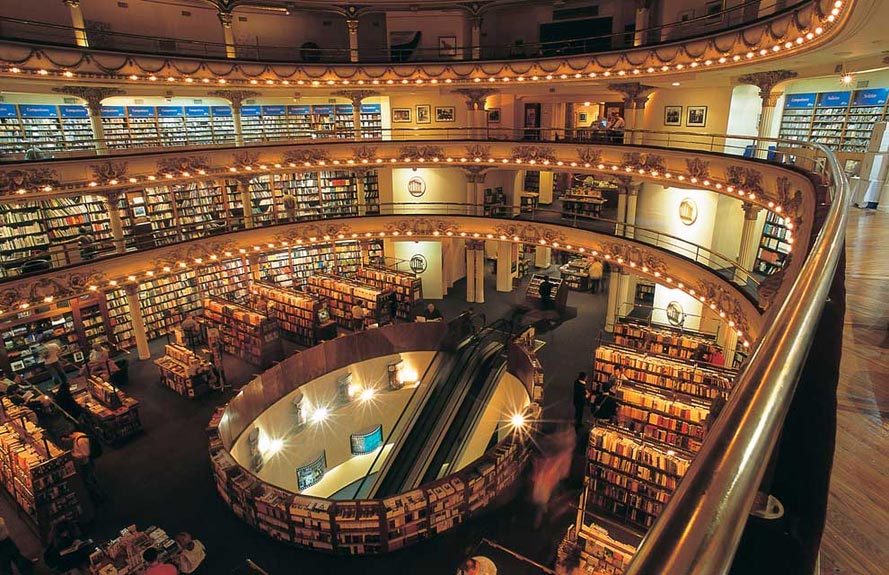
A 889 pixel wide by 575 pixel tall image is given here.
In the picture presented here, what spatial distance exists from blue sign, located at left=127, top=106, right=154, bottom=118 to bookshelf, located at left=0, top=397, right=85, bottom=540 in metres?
12.2

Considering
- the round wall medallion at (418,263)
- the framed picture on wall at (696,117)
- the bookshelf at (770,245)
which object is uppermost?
the framed picture on wall at (696,117)

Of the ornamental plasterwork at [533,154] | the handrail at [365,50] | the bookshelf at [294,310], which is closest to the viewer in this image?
the handrail at [365,50]

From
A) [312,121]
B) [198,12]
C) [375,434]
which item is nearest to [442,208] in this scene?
[312,121]

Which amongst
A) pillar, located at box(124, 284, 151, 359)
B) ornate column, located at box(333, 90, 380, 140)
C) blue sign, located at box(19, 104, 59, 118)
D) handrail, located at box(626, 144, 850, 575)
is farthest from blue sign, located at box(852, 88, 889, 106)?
blue sign, located at box(19, 104, 59, 118)

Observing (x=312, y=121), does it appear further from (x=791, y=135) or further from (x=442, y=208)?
(x=791, y=135)

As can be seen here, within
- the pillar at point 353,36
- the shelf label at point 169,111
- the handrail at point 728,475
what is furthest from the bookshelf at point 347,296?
the handrail at point 728,475

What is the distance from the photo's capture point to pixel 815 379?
1.47 metres

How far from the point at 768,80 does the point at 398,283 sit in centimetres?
1316

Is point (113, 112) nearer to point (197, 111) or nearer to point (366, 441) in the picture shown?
point (197, 111)

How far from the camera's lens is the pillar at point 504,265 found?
2250 cm

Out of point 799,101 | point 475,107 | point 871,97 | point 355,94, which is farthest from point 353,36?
point 871,97

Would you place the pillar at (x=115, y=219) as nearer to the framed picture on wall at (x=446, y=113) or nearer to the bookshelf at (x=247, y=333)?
the bookshelf at (x=247, y=333)

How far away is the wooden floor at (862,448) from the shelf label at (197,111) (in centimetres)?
2142

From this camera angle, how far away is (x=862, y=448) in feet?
7.55
